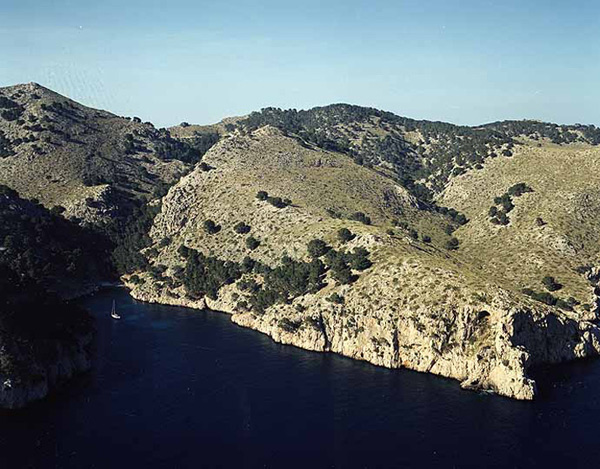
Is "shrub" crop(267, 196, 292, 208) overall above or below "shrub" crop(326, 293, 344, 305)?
above

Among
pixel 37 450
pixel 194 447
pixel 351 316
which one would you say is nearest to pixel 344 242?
pixel 351 316

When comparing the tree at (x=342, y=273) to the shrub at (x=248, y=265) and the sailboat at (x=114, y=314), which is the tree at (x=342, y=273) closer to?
the shrub at (x=248, y=265)

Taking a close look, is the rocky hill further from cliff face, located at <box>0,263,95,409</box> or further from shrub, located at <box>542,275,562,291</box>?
cliff face, located at <box>0,263,95,409</box>

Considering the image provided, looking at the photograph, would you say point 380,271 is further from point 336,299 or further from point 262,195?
point 262,195

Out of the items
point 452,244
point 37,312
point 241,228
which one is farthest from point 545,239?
point 37,312

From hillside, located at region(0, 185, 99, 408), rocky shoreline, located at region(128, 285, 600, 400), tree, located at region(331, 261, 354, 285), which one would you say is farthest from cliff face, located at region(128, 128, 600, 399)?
hillside, located at region(0, 185, 99, 408)

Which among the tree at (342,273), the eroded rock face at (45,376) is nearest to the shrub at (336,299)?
the tree at (342,273)

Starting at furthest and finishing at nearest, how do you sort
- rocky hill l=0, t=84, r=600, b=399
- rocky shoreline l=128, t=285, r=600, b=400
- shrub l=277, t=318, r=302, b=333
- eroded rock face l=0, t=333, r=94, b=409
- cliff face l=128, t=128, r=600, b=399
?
shrub l=277, t=318, r=302, b=333 → rocky hill l=0, t=84, r=600, b=399 → cliff face l=128, t=128, r=600, b=399 → rocky shoreline l=128, t=285, r=600, b=400 → eroded rock face l=0, t=333, r=94, b=409
